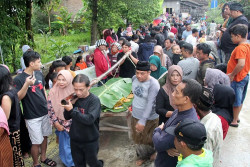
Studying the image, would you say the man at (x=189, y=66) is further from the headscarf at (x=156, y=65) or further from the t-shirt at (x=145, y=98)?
the t-shirt at (x=145, y=98)

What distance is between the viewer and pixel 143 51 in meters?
6.87

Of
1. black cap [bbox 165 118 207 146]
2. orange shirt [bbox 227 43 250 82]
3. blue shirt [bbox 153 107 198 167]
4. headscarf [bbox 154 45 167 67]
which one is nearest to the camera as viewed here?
black cap [bbox 165 118 207 146]

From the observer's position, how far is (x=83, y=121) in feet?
8.93

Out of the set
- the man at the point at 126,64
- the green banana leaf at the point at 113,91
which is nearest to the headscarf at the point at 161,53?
the man at the point at 126,64

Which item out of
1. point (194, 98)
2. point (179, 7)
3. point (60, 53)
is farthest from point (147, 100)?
point (179, 7)

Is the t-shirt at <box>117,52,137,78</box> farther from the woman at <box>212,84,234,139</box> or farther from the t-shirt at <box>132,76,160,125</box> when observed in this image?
the woman at <box>212,84,234,139</box>

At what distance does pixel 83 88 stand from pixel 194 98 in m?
1.39

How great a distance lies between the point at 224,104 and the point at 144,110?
3.85 ft

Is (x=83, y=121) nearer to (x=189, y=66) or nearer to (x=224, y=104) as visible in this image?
(x=224, y=104)

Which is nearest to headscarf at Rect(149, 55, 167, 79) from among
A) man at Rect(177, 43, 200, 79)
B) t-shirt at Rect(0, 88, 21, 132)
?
man at Rect(177, 43, 200, 79)

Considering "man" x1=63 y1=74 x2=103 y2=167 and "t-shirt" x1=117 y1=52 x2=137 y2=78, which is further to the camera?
"t-shirt" x1=117 y1=52 x2=137 y2=78

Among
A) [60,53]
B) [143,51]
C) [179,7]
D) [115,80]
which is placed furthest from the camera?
[179,7]

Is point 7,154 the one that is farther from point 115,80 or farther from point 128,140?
point 115,80

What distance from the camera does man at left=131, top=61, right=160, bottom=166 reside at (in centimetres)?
336
